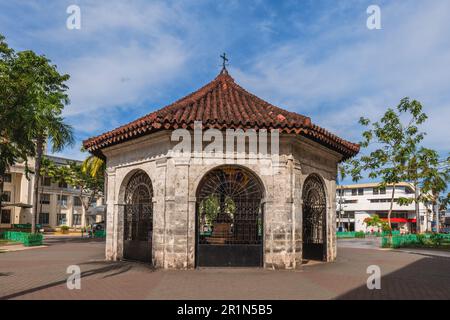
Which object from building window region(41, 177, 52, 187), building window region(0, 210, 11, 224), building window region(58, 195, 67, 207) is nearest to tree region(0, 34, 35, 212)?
building window region(0, 210, 11, 224)

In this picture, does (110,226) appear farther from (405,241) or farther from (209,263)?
(405,241)

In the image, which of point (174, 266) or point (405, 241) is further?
point (405, 241)

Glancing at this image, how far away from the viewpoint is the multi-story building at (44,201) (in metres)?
51.6

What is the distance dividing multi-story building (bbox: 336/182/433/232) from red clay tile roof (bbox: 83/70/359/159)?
2178 inches

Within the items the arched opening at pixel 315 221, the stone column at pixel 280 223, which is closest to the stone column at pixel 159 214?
the stone column at pixel 280 223

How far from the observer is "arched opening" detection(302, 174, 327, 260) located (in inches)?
573

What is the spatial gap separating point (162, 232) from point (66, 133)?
68.5 ft

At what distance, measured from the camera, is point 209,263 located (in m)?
11.6

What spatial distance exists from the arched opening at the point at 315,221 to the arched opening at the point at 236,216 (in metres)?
2.90

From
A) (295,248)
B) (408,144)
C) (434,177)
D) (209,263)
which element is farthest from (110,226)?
(434,177)

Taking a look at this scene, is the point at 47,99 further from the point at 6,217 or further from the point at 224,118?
the point at 6,217

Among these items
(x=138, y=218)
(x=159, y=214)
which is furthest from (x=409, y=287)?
(x=138, y=218)

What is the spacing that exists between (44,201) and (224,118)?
53.7m

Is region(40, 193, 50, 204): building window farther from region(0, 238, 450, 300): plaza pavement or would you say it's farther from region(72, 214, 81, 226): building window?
region(0, 238, 450, 300): plaza pavement
